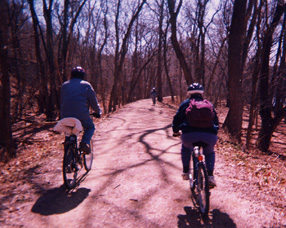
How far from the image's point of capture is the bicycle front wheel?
2.79 meters

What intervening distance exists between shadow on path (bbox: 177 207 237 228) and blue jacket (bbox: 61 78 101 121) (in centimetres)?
230

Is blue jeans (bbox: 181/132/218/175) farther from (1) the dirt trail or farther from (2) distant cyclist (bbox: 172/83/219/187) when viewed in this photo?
(1) the dirt trail

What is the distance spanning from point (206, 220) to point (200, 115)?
1.42 meters

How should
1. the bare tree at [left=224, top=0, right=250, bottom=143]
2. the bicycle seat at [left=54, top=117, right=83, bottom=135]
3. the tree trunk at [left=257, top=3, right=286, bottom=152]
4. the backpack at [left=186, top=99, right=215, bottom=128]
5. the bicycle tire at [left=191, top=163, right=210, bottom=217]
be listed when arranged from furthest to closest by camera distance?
the tree trunk at [left=257, top=3, right=286, bottom=152] → the bare tree at [left=224, top=0, right=250, bottom=143] → the bicycle seat at [left=54, top=117, right=83, bottom=135] → the backpack at [left=186, top=99, right=215, bottom=128] → the bicycle tire at [left=191, top=163, right=210, bottom=217]

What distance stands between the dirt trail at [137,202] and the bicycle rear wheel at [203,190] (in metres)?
0.18

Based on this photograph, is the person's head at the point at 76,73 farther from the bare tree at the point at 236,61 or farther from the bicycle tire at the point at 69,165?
the bare tree at the point at 236,61

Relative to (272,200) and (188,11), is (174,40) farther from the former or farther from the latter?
(188,11)

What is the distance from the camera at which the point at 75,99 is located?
3809 mm

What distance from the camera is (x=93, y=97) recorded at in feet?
13.3

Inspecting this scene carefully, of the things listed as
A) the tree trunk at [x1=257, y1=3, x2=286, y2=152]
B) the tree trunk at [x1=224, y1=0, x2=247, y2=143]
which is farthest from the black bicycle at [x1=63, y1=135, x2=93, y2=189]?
the tree trunk at [x1=257, y1=3, x2=286, y2=152]

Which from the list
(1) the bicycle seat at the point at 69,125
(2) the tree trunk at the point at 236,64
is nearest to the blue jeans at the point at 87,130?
(1) the bicycle seat at the point at 69,125

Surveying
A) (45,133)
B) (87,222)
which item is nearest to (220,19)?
(45,133)

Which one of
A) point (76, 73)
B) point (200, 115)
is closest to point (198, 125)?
point (200, 115)

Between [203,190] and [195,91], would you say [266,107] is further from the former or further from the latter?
[203,190]
